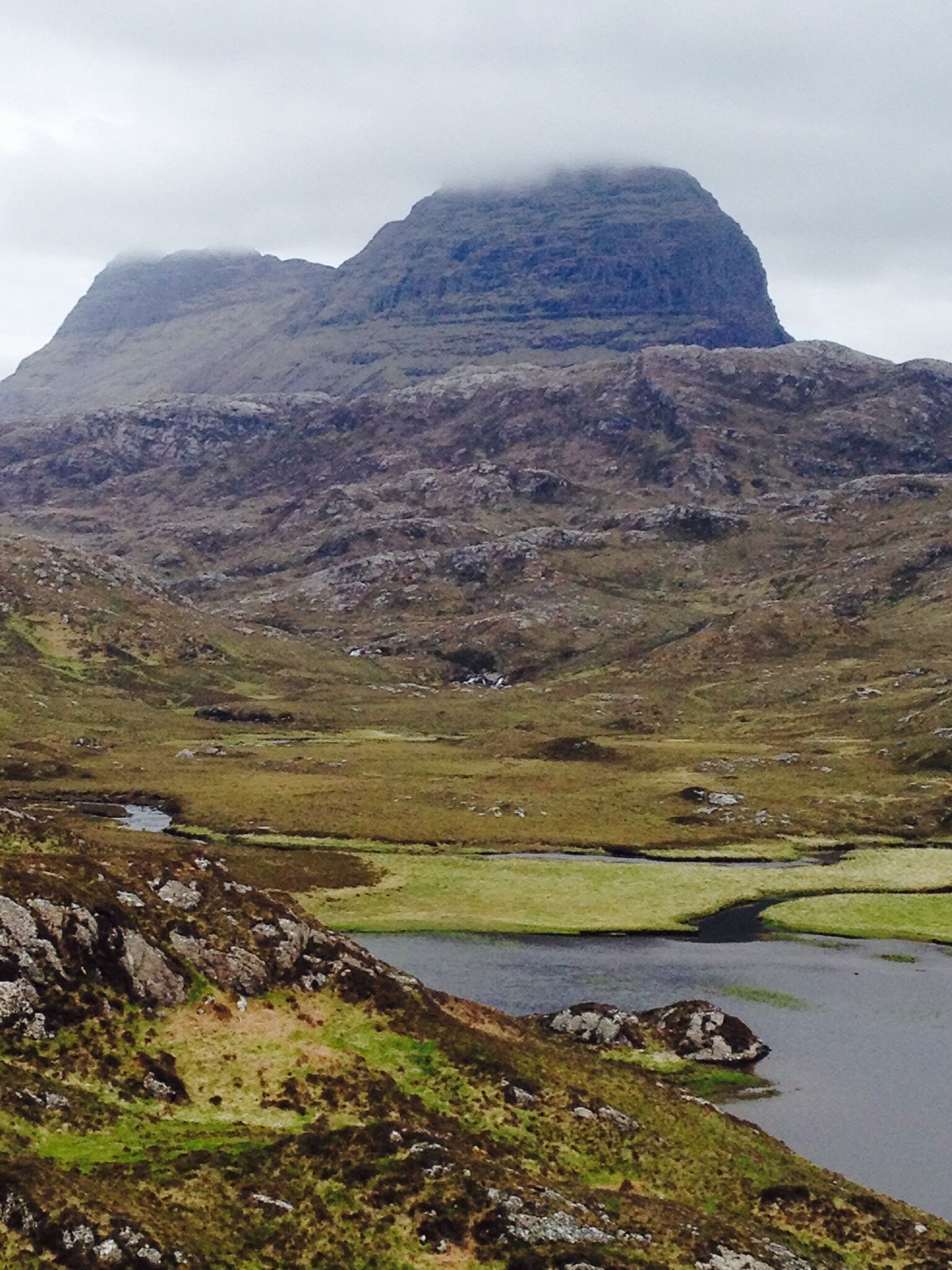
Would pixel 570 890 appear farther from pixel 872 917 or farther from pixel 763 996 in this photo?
pixel 763 996

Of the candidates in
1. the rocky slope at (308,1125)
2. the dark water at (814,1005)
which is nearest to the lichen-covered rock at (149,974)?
the rocky slope at (308,1125)

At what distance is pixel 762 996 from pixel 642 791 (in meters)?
87.3

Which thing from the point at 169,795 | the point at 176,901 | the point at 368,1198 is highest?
the point at 176,901

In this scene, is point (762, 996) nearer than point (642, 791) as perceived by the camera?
Yes

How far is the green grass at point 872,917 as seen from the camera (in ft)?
333

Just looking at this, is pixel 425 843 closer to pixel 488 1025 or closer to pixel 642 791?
pixel 642 791

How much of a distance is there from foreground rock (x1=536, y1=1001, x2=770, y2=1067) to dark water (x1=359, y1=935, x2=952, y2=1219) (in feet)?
6.38

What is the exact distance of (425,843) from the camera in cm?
13338

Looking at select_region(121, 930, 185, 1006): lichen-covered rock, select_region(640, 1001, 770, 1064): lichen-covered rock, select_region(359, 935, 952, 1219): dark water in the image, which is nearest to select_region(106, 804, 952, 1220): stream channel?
select_region(359, 935, 952, 1219): dark water

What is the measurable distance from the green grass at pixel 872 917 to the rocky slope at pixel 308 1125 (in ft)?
150

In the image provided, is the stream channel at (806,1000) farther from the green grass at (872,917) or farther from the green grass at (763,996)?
the green grass at (872,917)

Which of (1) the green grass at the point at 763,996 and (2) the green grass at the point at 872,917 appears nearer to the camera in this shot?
(1) the green grass at the point at 763,996

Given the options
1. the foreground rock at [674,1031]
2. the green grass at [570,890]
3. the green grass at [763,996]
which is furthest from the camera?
the green grass at [570,890]

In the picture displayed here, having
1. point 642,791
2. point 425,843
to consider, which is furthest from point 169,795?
point 642,791
